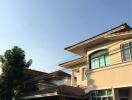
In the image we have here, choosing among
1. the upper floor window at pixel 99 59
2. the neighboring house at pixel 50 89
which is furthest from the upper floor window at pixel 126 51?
the neighboring house at pixel 50 89

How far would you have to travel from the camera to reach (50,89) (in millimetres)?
22516

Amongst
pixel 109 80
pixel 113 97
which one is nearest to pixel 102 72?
pixel 109 80

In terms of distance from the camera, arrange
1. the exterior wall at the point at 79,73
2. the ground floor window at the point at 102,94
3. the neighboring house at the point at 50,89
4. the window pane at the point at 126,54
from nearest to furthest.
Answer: the window pane at the point at 126,54
the ground floor window at the point at 102,94
the neighboring house at the point at 50,89
the exterior wall at the point at 79,73

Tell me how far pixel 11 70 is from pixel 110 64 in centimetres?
1137

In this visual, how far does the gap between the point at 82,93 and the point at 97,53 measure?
3680 mm

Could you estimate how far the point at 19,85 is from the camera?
1034 inches

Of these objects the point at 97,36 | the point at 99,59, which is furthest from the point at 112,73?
the point at 97,36

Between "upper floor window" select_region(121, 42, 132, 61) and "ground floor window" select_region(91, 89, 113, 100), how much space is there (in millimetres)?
2753

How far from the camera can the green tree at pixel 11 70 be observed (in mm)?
25578

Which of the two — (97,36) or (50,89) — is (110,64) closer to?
(97,36)

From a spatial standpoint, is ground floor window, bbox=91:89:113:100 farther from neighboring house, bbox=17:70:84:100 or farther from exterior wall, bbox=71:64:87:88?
exterior wall, bbox=71:64:87:88

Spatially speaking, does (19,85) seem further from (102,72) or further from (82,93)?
(102,72)

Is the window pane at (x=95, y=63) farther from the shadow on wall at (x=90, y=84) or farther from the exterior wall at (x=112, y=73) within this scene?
the shadow on wall at (x=90, y=84)

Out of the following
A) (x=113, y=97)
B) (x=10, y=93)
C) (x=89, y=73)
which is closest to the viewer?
(x=113, y=97)
